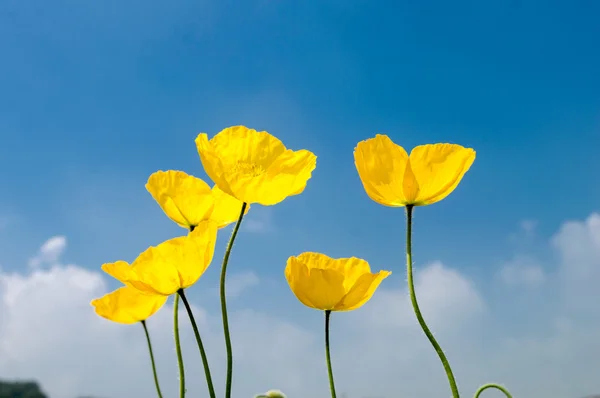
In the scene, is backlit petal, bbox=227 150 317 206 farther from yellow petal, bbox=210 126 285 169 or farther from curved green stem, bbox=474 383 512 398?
curved green stem, bbox=474 383 512 398

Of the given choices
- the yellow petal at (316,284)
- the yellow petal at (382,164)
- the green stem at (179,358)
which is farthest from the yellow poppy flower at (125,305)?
the yellow petal at (382,164)

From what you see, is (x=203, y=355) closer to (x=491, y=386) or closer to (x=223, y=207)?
(x=223, y=207)

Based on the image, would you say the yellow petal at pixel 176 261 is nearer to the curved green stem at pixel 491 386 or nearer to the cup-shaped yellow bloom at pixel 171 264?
the cup-shaped yellow bloom at pixel 171 264

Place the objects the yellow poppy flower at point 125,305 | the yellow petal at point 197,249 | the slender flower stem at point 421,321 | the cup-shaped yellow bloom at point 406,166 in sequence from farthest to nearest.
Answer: the yellow poppy flower at point 125,305 → the cup-shaped yellow bloom at point 406,166 → the yellow petal at point 197,249 → the slender flower stem at point 421,321

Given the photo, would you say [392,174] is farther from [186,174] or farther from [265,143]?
[186,174]

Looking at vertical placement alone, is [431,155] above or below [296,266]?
above

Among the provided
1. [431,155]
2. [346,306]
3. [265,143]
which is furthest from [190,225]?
[431,155]

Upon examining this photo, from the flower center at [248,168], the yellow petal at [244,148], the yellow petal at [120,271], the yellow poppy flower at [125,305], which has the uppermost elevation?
the yellow petal at [244,148]
